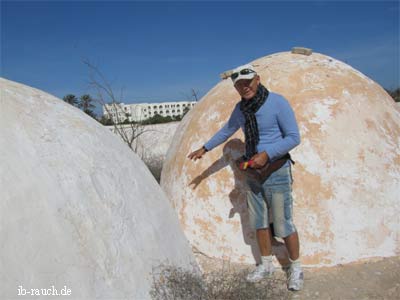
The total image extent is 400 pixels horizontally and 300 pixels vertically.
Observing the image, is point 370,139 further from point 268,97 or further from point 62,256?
point 62,256

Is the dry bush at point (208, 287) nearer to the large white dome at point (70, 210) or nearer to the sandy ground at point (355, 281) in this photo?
the large white dome at point (70, 210)

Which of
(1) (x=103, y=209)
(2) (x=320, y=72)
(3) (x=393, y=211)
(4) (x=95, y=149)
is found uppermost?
(2) (x=320, y=72)

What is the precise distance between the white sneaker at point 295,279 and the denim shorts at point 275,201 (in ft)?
1.09

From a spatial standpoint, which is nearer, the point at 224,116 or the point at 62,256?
the point at 62,256

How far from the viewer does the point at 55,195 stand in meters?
2.44

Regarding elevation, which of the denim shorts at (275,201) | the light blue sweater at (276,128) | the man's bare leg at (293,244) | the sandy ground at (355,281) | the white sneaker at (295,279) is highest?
the light blue sweater at (276,128)

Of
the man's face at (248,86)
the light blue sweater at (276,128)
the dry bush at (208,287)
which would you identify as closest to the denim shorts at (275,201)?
the light blue sweater at (276,128)

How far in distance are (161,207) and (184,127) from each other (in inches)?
67.1

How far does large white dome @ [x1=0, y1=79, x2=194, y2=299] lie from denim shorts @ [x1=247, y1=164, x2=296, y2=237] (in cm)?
73

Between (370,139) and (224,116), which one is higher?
(224,116)

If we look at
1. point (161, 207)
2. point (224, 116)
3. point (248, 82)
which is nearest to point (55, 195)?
point (161, 207)

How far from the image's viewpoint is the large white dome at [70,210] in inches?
89.5

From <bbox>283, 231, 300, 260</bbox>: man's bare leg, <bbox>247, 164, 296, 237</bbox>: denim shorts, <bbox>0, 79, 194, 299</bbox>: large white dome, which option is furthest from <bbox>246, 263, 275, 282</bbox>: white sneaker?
<bbox>0, 79, 194, 299</bbox>: large white dome

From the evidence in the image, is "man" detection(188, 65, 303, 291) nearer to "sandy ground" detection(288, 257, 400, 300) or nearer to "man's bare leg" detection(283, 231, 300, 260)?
"man's bare leg" detection(283, 231, 300, 260)
